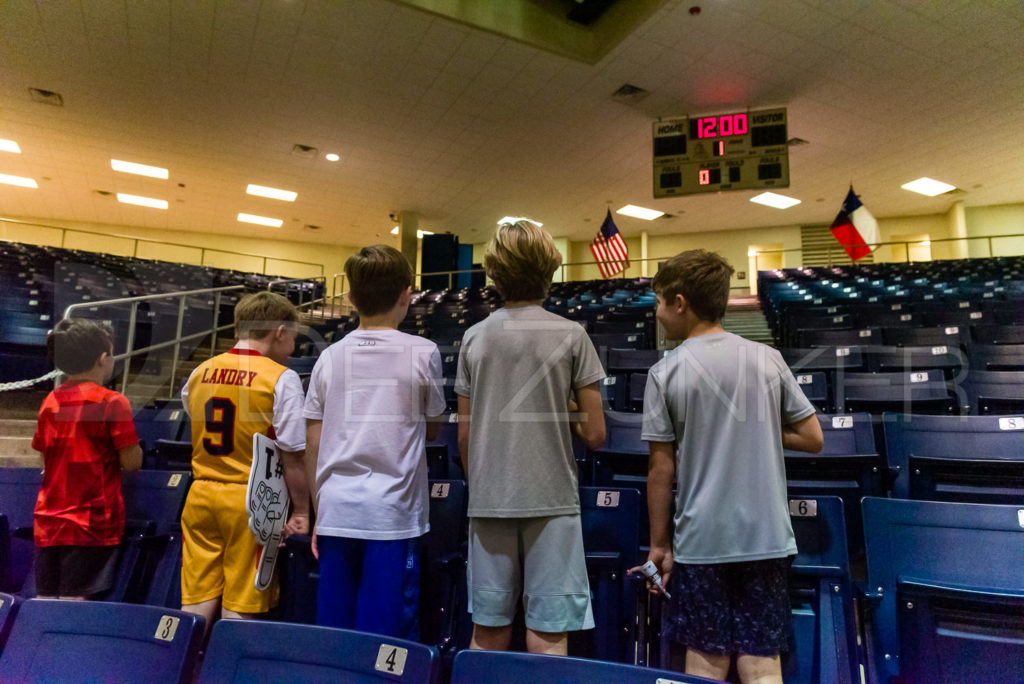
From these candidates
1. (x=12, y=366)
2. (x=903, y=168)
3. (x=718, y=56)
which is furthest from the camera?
(x=903, y=168)

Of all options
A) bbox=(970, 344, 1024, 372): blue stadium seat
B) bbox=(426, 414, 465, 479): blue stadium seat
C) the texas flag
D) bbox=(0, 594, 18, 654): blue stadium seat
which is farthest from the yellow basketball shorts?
the texas flag

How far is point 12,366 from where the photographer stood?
5438mm

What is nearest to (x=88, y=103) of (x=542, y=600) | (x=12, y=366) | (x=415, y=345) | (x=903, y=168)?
(x=12, y=366)

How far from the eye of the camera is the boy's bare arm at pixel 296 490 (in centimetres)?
180

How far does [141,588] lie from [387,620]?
1364 mm

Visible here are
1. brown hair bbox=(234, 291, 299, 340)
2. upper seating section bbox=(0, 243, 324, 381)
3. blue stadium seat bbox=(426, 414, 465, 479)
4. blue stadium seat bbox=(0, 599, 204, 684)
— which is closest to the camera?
blue stadium seat bbox=(0, 599, 204, 684)

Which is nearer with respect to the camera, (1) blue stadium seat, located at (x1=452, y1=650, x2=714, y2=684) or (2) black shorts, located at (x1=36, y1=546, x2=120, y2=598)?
(1) blue stadium seat, located at (x1=452, y1=650, x2=714, y2=684)

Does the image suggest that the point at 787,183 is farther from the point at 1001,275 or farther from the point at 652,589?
the point at 652,589

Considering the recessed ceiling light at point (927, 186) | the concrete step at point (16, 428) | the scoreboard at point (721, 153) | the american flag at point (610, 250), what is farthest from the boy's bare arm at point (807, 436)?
the recessed ceiling light at point (927, 186)

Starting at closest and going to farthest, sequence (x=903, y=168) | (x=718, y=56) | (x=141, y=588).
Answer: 1. (x=141, y=588)
2. (x=718, y=56)
3. (x=903, y=168)

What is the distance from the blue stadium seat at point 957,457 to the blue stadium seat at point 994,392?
113 cm

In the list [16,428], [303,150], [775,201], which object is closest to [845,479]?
[16,428]

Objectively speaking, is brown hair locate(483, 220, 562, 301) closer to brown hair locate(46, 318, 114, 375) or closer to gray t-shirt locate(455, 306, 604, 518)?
gray t-shirt locate(455, 306, 604, 518)

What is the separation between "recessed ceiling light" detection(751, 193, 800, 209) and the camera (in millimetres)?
13177
